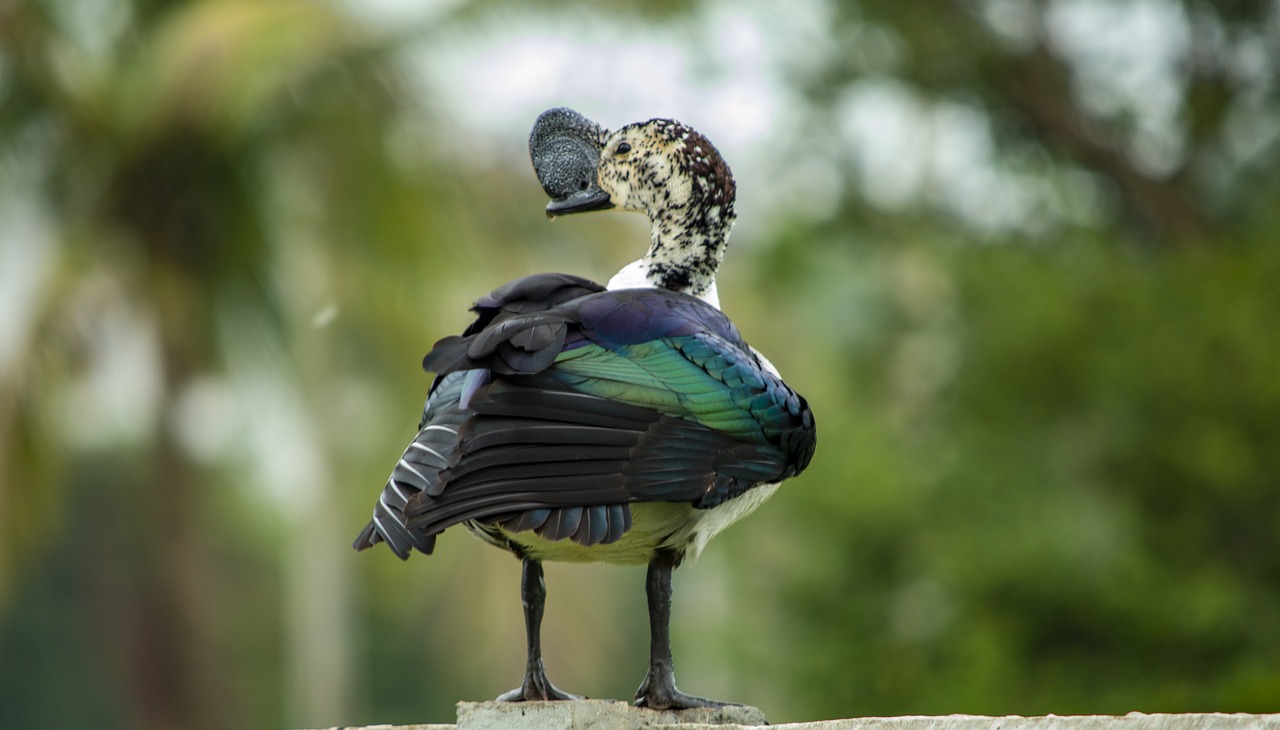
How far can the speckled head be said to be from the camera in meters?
4.40

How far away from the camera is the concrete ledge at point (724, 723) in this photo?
362 centimetres

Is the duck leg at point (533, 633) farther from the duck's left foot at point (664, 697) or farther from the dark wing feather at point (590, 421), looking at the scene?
the dark wing feather at point (590, 421)

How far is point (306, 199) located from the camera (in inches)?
565

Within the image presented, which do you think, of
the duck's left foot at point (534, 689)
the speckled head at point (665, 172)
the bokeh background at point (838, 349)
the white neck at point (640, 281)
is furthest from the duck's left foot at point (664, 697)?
the bokeh background at point (838, 349)

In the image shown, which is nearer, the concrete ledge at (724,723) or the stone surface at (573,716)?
the concrete ledge at (724,723)

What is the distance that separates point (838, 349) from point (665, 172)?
12.5 metres

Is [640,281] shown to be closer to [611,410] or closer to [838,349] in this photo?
[611,410]

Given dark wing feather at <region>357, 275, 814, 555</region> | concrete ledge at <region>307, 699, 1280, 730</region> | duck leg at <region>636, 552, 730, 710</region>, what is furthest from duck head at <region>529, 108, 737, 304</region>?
concrete ledge at <region>307, 699, 1280, 730</region>

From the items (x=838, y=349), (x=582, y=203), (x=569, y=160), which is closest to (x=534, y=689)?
(x=582, y=203)

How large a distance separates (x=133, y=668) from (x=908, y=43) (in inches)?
337

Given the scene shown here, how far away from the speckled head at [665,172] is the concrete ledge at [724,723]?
4.33ft

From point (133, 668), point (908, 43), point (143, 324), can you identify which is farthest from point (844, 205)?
point (133, 668)

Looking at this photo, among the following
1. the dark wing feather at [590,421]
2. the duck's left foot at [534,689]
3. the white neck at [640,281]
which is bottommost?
the duck's left foot at [534,689]

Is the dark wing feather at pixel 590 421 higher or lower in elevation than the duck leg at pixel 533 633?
A: higher
